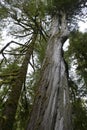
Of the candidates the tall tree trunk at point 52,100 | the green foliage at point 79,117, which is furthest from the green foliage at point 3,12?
the tall tree trunk at point 52,100

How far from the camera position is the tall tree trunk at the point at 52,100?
7.57 ft

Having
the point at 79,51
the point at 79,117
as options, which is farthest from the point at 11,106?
the point at 79,51

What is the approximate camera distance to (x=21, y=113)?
7859 mm

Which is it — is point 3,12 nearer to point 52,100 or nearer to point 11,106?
point 11,106

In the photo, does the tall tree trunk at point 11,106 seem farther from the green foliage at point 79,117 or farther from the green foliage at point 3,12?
the green foliage at point 3,12

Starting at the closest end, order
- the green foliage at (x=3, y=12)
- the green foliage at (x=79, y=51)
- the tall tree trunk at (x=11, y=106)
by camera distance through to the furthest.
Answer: the tall tree trunk at (x=11, y=106), the green foliage at (x=3, y=12), the green foliage at (x=79, y=51)

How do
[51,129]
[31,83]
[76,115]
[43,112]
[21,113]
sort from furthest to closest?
[31,83]
[21,113]
[76,115]
[43,112]
[51,129]

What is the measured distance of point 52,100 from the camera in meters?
2.71

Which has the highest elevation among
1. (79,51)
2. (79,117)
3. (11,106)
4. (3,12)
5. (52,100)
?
(3,12)

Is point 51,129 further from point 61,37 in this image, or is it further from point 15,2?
point 15,2

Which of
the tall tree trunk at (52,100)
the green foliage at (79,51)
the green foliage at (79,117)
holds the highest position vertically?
the green foliage at (79,51)

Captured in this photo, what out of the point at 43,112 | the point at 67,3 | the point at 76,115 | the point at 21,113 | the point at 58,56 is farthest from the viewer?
the point at 21,113

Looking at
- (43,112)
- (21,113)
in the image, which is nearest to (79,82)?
(21,113)

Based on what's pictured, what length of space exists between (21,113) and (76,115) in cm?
225
